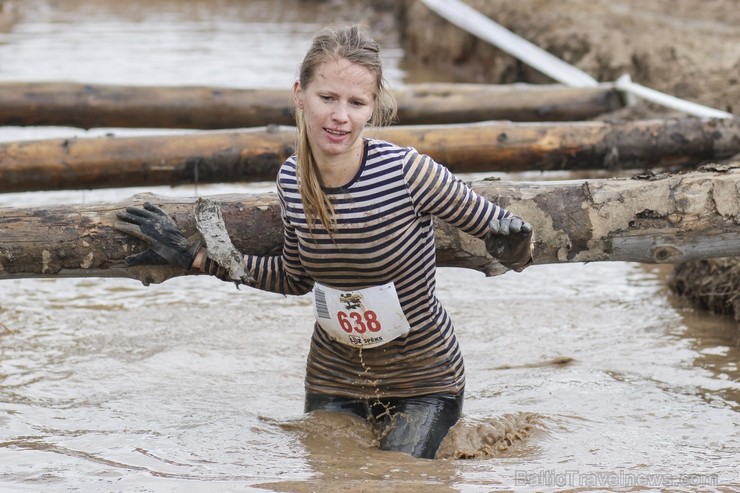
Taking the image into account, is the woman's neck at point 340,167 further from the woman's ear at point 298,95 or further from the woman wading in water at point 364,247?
the woman's ear at point 298,95

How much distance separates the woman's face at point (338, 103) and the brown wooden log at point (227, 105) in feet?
14.1

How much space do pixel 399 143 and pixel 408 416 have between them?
2.92 meters

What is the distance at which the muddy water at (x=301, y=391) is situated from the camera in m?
3.67

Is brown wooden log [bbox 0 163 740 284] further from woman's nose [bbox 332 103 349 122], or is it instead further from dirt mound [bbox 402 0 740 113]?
dirt mound [bbox 402 0 740 113]

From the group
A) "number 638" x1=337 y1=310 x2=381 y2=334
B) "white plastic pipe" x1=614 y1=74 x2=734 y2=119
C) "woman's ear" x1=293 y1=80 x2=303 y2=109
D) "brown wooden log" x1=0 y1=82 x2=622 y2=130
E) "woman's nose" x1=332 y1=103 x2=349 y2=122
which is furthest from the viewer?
"brown wooden log" x1=0 y1=82 x2=622 y2=130

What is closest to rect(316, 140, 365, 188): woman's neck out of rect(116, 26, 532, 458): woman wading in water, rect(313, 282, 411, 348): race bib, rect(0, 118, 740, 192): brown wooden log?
rect(116, 26, 532, 458): woman wading in water

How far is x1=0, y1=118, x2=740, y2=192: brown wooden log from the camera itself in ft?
20.5

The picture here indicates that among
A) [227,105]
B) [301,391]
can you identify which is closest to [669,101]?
[227,105]

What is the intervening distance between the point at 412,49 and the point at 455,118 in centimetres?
716

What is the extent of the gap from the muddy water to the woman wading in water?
14 cm

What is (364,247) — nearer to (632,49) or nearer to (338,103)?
(338,103)

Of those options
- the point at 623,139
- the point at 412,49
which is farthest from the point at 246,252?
the point at 412,49

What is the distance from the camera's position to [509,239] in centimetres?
357

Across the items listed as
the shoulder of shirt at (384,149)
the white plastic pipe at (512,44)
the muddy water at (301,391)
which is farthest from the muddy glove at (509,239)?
the white plastic pipe at (512,44)
